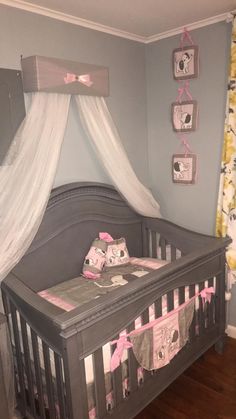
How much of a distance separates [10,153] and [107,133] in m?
0.68

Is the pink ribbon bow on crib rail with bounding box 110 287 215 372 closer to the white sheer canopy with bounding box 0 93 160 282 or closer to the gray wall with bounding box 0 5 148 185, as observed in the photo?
the white sheer canopy with bounding box 0 93 160 282

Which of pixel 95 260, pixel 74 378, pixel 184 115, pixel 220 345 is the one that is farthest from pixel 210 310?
pixel 184 115

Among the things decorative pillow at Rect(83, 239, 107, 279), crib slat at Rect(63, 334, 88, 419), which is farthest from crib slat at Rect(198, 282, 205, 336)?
crib slat at Rect(63, 334, 88, 419)

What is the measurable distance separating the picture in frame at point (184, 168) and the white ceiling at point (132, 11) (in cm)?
100

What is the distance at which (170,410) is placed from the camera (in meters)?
2.05

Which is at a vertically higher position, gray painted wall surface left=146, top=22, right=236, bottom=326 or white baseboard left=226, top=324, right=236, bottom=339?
gray painted wall surface left=146, top=22, right=236, bottom=326

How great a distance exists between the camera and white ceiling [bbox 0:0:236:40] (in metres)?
2.06

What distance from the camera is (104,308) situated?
5.16ft

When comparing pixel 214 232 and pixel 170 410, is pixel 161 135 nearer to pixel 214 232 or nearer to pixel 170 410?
pixel 214 232

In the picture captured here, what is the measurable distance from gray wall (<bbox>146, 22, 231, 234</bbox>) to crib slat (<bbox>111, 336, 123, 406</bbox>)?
4.82 feet

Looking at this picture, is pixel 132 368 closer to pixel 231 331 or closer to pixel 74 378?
pixel 74 378

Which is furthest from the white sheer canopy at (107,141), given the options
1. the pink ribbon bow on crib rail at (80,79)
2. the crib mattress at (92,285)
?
the crib mattress at (92,285)

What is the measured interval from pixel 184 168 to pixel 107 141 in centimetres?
86

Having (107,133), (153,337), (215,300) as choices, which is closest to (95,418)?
(153,337)
